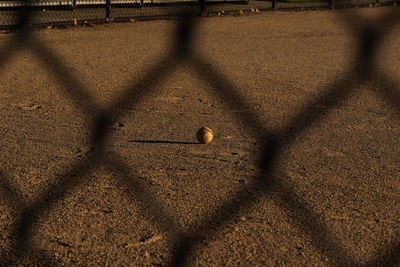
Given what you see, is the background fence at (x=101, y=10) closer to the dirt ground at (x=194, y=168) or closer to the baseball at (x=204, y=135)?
the dirt ground at (x=194, y=168)

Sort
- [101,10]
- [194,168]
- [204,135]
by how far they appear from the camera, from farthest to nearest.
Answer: [101,10]
[204,135]
[194,168]

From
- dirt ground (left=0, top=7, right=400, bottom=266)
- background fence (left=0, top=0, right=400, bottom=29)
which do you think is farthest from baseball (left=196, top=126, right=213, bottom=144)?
background fence (left=0, top=0, right=400, bottom=29)

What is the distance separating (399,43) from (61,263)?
11.6 ft

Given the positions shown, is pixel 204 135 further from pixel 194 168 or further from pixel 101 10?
pixel 101 10

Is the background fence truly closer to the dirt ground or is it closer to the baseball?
the dirt ground

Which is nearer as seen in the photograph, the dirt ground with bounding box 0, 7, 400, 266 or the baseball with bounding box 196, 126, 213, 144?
the dirt ground with bounding box 0, 7, 400, 266

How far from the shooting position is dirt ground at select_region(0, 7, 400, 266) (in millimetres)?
1265

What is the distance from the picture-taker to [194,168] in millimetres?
1730

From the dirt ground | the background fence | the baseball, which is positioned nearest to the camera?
the dirt ground

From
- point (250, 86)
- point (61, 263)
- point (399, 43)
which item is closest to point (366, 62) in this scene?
point (61, 263)

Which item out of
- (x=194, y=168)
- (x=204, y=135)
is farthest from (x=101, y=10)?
(x=194, y=168)

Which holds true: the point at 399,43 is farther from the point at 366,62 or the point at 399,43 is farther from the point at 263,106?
the point at 366,62

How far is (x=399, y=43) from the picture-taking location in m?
4.20

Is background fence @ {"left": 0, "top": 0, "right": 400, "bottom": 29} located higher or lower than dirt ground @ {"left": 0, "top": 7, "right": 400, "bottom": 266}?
lower
